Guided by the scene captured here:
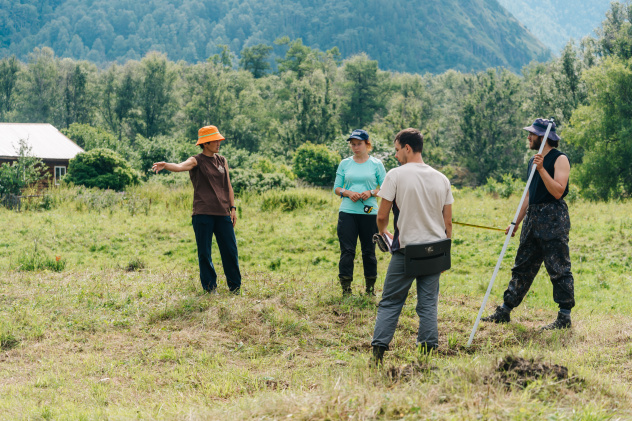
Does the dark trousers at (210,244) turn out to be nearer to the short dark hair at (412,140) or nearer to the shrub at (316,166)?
the short dark hair at (412,140)

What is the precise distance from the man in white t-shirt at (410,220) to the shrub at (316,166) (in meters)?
26.5

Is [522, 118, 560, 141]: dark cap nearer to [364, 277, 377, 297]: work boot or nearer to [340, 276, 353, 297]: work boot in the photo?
[364, 277, 377, 297]: work boot

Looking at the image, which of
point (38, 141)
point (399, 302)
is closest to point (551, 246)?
point (399, 302)

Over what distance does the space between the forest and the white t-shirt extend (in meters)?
14.8

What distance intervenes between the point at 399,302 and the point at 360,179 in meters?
2.39

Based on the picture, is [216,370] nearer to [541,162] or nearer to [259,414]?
[259,414]

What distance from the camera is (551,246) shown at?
5422 millimetres

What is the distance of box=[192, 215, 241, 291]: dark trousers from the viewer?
6.67m

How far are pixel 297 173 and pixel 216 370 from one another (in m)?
27.1

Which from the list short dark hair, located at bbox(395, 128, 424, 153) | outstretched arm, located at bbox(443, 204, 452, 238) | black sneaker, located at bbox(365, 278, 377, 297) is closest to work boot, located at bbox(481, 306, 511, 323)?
black sneaker, located at bbox(365, 278, 377, 297)

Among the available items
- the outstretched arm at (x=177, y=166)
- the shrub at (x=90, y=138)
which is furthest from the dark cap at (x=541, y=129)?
the shrub at (x=90, y=138)

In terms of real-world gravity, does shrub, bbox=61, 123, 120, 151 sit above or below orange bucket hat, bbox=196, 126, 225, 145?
above

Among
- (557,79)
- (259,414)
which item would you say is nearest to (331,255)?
(259,414)

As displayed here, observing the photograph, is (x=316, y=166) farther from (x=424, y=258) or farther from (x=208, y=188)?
(x=424, y=258)
